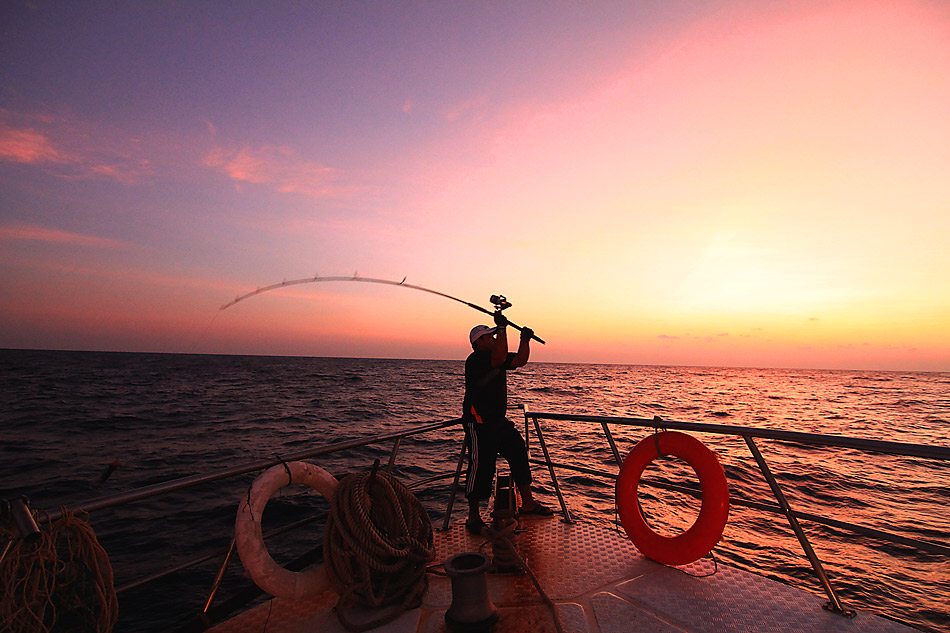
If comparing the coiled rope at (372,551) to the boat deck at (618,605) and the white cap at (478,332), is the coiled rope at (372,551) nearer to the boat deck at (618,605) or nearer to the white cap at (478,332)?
the boat deck at (618,605)

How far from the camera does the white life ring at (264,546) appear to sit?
2.65 m

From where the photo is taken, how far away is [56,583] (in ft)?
6.63

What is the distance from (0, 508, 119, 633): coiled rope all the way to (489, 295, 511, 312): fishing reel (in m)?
3.39

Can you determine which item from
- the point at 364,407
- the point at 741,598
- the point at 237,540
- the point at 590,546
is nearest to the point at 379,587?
the point at 237,540

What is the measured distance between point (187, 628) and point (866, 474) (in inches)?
582

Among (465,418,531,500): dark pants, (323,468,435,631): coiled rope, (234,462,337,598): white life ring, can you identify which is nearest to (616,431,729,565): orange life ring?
(465,418,531,500): dark pants

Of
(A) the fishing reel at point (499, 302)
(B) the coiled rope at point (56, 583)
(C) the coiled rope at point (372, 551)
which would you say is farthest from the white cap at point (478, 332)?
(B) the coiled rope at point (56, 583)

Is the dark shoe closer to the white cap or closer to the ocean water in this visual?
the white cap

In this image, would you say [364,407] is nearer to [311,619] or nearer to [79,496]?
[79,496]

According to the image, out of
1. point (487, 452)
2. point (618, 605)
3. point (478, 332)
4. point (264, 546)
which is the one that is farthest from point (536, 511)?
point (264, 546)

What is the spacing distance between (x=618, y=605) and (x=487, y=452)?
1560 mm

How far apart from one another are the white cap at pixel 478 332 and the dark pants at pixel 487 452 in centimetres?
78

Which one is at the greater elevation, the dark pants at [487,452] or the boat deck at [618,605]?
the dark pants at [487,452]

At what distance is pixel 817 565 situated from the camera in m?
2.62
